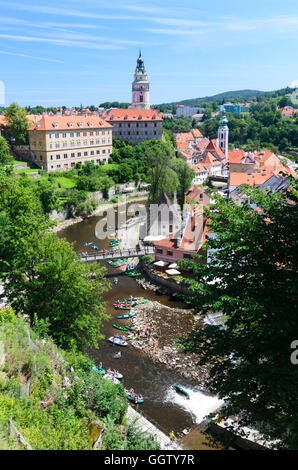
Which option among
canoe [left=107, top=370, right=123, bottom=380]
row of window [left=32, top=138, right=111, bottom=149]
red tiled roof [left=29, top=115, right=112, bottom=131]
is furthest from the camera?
row of window [left=32, top=138, right=111, bottom=149]

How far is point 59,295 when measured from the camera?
14195 millimetres

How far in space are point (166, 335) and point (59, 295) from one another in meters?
7.77

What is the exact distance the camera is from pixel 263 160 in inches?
2176

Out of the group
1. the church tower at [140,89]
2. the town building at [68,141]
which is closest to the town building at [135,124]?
the town building at [68,141]

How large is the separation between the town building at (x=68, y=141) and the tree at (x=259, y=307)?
46.4 metres

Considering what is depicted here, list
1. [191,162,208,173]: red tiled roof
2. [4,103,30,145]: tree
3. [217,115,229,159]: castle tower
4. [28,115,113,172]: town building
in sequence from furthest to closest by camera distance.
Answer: [217,115,229,159]: castle tower → [191,162,208,173]: red tiled roof → [4,103,30,145]: tree → [28,115,113,172]: town building

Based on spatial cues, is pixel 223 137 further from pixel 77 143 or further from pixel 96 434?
pixel 96 434

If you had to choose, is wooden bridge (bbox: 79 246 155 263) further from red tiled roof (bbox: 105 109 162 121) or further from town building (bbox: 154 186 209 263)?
red tiled roof (bbox: 105 109 162 121)

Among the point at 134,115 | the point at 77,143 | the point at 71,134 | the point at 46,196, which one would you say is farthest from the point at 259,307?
the point at 134,115

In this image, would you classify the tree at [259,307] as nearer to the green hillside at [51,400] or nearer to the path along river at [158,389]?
the green hillside at [51,400]

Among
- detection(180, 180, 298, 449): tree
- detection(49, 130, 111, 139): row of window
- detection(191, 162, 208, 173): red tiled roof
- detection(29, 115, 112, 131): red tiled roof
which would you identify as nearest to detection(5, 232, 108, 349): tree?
detection(180, 180, 298, 449): tree

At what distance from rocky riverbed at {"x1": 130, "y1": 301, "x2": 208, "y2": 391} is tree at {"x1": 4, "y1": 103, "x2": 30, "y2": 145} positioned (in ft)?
127

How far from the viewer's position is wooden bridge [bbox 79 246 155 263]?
28186 mm

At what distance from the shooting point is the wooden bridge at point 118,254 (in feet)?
92.5
